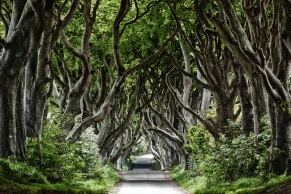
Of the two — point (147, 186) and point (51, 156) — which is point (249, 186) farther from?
point (147, 186)

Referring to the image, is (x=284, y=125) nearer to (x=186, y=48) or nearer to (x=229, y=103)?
(x=229, y=103)

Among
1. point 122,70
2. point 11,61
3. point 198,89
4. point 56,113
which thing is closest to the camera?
point 11,61

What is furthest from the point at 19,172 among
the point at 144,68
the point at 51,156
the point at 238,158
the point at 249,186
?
the point at 144,68

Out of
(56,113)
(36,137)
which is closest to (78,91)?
(56,113)

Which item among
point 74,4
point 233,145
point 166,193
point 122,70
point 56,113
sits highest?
point 74,4

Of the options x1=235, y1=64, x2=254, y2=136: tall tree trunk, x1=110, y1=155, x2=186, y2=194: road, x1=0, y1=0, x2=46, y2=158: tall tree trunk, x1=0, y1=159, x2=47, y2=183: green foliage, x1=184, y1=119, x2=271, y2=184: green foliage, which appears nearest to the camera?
x1=0, y1=159, x2=47, y2=183: green foliage

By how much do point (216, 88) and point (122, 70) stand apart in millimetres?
4121

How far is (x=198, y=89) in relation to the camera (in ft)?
112

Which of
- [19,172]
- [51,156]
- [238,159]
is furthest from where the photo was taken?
[238,159]

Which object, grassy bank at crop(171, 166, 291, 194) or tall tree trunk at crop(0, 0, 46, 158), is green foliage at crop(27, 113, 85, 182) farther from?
grassy bank at crop(171, 166, 291, 194)

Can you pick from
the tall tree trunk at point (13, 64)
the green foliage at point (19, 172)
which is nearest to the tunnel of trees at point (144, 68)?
the tall tree trunk at point (13, 64)

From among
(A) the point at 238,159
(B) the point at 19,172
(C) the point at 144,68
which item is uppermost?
(C) the point at 144,68

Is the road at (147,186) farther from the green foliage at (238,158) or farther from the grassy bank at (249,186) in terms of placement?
the green foliage at (238,158)

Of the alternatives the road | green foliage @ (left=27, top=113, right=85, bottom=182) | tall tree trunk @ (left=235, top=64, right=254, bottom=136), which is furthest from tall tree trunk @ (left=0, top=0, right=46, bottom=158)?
tall tree trunk @ (left=235, top=64, right=254, bottom=136)
